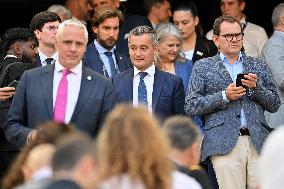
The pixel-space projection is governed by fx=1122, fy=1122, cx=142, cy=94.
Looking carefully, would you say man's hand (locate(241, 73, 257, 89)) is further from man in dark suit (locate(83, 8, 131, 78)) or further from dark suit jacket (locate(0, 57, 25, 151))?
dark suit jacket (locate(0, 57, 25, 151))

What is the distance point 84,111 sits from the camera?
988 cm

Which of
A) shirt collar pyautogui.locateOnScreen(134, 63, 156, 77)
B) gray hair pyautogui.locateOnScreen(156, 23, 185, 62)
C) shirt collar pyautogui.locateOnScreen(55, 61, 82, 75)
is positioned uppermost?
gray hair pyautogui.locateOnScreen(156, 23, 185, 62)

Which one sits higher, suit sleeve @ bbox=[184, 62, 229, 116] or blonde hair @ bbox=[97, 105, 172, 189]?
blonde hair @ bbox=[97, 105, 172, 189]

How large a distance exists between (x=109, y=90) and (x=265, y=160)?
3.00m

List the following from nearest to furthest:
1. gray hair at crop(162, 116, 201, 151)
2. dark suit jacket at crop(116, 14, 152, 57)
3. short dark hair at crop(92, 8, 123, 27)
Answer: gray hair at crop(162, 116, 201, 151) → short dark hair at crop(92, 8, 123, 27) → dark suit jacket at crop(116, 14, 152, 57)

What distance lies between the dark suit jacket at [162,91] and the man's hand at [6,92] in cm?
106

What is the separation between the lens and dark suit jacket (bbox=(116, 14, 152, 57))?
13.3 metres

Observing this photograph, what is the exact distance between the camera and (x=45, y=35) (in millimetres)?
11664

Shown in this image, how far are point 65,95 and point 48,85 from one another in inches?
7.9

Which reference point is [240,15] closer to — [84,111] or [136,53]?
[136,53]

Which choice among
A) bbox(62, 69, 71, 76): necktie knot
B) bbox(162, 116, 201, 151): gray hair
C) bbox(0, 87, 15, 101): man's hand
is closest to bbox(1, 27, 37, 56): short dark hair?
bbox(0, 87, 15, 101): man's hand

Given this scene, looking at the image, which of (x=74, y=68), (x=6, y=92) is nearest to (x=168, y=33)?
(x=6, y=92)

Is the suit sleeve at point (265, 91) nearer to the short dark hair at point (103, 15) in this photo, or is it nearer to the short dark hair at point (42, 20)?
the short dark hair at point (103, 15)

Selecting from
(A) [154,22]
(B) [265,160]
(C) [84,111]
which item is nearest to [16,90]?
(C) [84,111]
